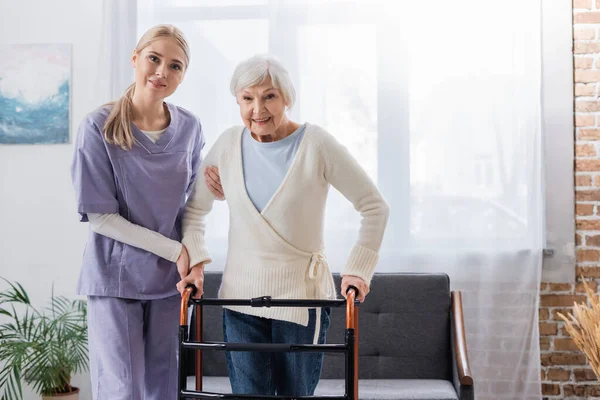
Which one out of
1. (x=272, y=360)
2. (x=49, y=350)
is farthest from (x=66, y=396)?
(x=272, y=360)

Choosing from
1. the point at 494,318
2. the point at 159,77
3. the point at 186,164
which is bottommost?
the point at 494,318

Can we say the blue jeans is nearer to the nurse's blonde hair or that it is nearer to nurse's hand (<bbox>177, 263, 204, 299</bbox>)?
nurse's hand (<bbox>177, 263, 204, 299</bbox>)

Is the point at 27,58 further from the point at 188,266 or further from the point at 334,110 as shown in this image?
the point at 188,266

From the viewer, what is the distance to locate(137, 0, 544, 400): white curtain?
322 centimetres

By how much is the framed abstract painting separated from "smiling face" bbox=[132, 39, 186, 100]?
1671 millimetres

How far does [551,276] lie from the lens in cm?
325

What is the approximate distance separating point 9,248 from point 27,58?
→ 0.98m

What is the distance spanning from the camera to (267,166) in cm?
183

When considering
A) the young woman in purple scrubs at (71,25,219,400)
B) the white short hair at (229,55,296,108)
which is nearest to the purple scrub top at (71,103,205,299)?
the young woman in purple scrubs at (71,25,219,400)

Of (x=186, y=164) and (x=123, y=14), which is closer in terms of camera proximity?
(x=186, y=164)

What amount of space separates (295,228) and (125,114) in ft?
1.97

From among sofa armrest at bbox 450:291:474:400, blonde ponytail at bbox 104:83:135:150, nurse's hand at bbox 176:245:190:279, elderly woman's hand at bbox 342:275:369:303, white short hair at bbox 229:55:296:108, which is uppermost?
white short hair at bbox 229:55:296:108

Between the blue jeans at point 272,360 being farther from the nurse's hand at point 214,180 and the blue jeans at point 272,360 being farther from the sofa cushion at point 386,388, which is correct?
the sofa cushion at point 386,388

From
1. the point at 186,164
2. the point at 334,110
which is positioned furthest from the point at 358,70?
the point at 186,164
